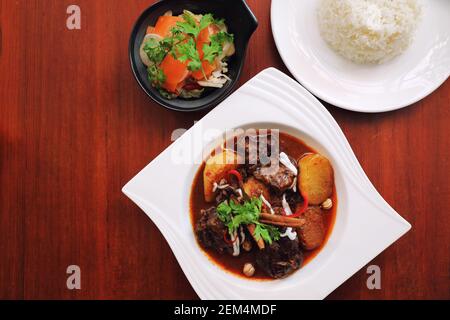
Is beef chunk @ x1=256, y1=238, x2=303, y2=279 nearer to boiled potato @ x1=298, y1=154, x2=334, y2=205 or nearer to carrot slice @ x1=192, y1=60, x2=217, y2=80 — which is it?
boiled potato @ x1=298, y1=154, x2=334, y2=205

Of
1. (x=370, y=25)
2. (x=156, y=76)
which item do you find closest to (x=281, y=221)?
(x=156, y=76)

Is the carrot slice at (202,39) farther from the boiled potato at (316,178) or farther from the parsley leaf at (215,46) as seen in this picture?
the boiled potato at (316,178)

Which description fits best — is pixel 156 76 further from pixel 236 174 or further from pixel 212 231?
pixel 212 231

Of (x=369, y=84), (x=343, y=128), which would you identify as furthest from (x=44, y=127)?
(x=369, y=84)

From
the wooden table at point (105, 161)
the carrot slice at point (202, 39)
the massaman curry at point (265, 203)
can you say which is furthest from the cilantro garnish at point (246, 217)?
the carrot slice at point (202, 39)

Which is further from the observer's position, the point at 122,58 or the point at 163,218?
the point at 122,58

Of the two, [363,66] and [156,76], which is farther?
[363,66]
